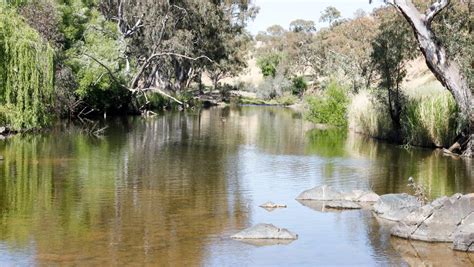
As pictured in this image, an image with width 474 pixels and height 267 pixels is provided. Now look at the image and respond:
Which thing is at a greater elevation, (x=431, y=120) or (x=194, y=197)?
(x=431, y=120)

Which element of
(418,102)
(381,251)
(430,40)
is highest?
(430,40)

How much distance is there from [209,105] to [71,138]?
43150mm

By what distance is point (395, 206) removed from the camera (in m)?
15.0

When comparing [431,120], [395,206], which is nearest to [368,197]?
[395,206]

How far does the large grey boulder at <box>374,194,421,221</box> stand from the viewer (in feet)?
47.6

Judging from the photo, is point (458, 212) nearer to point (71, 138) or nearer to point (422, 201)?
point (422, 201)

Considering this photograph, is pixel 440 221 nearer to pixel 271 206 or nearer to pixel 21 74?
pixel 271 206

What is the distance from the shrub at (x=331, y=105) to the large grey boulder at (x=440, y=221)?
30.8 metres

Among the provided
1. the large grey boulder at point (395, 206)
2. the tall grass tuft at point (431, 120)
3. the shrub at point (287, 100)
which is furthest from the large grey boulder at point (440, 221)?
the shrub at point (287, 100)

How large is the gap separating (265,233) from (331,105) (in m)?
33.9

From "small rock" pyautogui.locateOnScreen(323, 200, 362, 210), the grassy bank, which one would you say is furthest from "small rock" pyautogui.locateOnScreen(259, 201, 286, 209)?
the grassy bank

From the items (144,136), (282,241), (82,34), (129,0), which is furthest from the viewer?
(129,0)

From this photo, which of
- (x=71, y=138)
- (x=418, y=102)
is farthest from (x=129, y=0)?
(x=418, y=102)

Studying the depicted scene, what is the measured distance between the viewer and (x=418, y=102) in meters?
30.7
